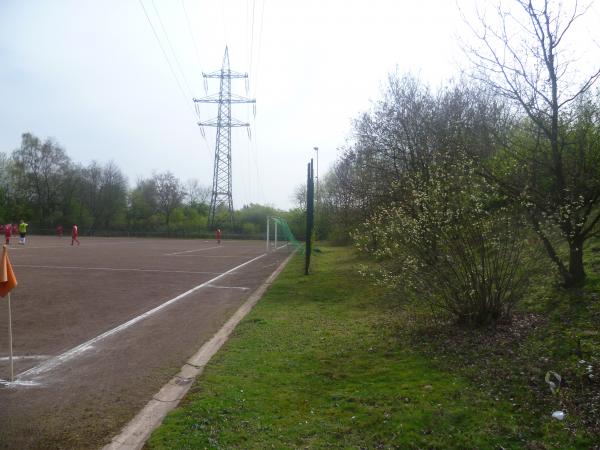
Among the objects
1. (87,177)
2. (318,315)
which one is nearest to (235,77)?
(87,177)

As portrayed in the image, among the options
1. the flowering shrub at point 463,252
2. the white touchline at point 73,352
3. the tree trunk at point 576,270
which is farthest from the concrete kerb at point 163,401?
the tree trunk at point 576,270

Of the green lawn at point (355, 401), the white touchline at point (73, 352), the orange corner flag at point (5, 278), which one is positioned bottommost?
the white touchline at point (73, 352)

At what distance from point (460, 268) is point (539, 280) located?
1.24m

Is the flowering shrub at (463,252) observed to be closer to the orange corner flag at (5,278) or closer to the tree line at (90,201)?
the orange corner flag at (5,278)

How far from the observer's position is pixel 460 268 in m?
6.86

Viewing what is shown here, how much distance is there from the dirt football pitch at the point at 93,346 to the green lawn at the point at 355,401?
2.33ft

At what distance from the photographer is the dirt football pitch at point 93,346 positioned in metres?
4.51

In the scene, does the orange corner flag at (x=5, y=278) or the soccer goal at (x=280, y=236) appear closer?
the orange corner flag at (x=5, y=278)

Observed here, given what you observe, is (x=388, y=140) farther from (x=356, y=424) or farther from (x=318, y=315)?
(x=356, y=424)

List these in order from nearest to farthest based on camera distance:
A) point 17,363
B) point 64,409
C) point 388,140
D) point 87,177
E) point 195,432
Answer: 1. point 195,432
2. point 64,409
3. point 17,363
4. point 388,140
5. point 87,177

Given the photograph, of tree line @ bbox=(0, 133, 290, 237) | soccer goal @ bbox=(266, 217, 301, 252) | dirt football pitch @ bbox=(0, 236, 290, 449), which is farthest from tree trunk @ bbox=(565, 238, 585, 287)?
tree line @ bbox=(0, 133, 290, 237)

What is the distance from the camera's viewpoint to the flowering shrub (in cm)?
667

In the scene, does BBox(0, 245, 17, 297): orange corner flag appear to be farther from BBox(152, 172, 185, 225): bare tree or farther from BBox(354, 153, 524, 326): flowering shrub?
BBox(152, 172, 185, 225): bare tree

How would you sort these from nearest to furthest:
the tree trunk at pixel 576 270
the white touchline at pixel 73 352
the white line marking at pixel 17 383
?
the white line marking at pixel 17 383
the white touchline at pixel 73 352
the tree trunk at pixel 576 270
